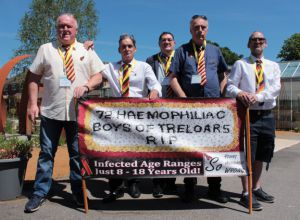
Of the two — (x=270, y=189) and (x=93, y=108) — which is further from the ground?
(x=93, y=108)

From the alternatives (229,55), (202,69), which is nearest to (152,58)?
(202,69)

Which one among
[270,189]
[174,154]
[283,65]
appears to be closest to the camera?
[174,154]

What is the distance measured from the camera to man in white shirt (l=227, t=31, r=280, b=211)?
5.07 metres

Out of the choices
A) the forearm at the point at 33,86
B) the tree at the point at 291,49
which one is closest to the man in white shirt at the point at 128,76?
the forearm at the point at 33,86

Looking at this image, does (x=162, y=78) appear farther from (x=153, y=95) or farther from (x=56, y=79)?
(x=56, y=79)

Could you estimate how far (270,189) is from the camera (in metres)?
6.11

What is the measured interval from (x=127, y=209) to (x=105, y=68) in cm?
188

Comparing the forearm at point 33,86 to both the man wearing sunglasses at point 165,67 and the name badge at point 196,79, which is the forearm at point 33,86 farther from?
the name badge at point 196,79

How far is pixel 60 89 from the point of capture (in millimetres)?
4902

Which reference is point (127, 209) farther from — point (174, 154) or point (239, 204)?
point (239, 204)

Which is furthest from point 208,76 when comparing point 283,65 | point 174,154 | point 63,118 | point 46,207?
point 283,65

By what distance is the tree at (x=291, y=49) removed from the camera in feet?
193

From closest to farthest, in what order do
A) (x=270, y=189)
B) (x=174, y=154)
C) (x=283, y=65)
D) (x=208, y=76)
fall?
(x=174, y=154)
(x=208, y=76)
(x=270, y=189)
(x=283, y=65)

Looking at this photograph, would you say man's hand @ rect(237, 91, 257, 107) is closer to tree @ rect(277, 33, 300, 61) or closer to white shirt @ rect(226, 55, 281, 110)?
white shirt @ rect(226, 55, 281, 110)
